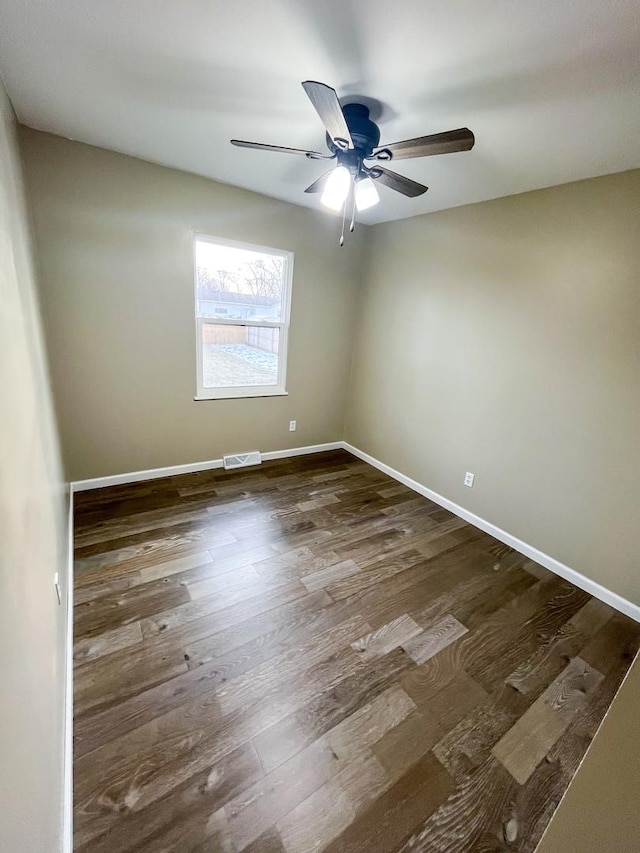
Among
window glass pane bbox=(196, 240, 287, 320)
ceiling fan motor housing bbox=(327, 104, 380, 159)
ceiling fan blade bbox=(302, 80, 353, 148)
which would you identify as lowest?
window glass pane bbox=(196, 240, 287, 320)

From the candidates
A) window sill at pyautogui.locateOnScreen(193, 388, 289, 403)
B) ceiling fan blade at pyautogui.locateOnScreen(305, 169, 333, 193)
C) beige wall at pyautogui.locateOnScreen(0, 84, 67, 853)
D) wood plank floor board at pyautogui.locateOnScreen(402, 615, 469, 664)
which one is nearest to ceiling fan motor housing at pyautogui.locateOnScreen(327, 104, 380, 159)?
ceiling fan blade at pyautogui.locateOnScreen(305, 169, 333, 193)

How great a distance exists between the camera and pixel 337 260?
3.47 meters

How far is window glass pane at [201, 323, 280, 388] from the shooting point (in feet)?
10.1

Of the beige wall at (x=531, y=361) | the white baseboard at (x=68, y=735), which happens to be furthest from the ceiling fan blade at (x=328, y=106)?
the white baseboard at (x=68, y=735)

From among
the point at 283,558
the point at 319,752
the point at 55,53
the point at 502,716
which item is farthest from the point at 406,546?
the point at 55,53

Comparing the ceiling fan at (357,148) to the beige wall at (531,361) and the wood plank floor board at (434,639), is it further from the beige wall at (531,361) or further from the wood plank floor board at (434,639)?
the wood plank floor board at (434,639)

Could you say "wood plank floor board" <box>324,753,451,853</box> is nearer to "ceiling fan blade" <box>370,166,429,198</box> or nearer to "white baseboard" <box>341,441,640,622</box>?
"white baseboard" <box>341,441,640,622</box>

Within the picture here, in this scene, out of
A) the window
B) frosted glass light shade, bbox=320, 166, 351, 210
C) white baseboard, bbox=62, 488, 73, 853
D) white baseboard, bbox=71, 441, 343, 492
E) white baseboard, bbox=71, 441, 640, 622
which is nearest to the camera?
white baseboard, bbox=62, 488, 73, 853

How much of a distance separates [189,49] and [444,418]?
9.04ft

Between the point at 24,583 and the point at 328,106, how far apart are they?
1.82 metres

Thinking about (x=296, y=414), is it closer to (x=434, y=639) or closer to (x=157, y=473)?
(x=157, y=473)

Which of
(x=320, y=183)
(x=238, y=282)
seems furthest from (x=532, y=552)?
(x=238, y=282)

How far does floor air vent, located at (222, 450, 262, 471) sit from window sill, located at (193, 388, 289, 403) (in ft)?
1.99

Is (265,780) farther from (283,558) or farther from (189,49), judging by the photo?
(189,49)
